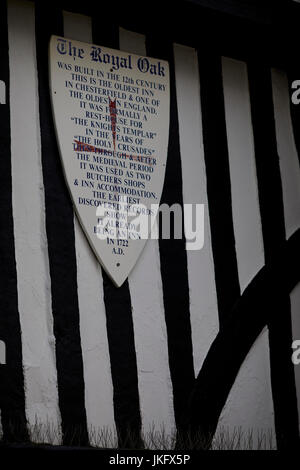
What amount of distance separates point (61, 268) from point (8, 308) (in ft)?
0.95

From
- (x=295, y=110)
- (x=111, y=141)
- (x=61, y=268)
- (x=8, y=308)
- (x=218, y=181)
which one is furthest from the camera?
(x=295, y=110)

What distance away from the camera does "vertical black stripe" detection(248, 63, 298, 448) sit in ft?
15.7

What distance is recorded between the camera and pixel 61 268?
170 inches

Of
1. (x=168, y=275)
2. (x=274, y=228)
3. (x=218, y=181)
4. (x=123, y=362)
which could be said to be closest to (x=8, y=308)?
(x=123, y=362)

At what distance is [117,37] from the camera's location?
471cm

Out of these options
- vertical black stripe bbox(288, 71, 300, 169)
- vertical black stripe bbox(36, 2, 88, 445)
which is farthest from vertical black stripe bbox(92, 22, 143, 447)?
vertical black stripe bbox(288, 71, 300, 169)

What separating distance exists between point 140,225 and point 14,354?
2.65 feet

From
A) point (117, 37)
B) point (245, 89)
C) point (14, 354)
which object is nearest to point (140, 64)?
point (117, 37)

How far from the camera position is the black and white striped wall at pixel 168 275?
4223mm

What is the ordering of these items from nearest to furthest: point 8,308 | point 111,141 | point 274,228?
1. point 8,308
2. point 111,141
3. point 274,228

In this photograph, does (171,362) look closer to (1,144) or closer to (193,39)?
(1,144)

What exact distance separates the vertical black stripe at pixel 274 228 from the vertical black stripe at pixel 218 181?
0.62ft

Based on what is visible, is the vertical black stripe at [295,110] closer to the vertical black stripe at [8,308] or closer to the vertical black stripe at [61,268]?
the vertical black stripe at [61,268]

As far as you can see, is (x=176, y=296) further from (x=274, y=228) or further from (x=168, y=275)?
(x=274, y=228)
